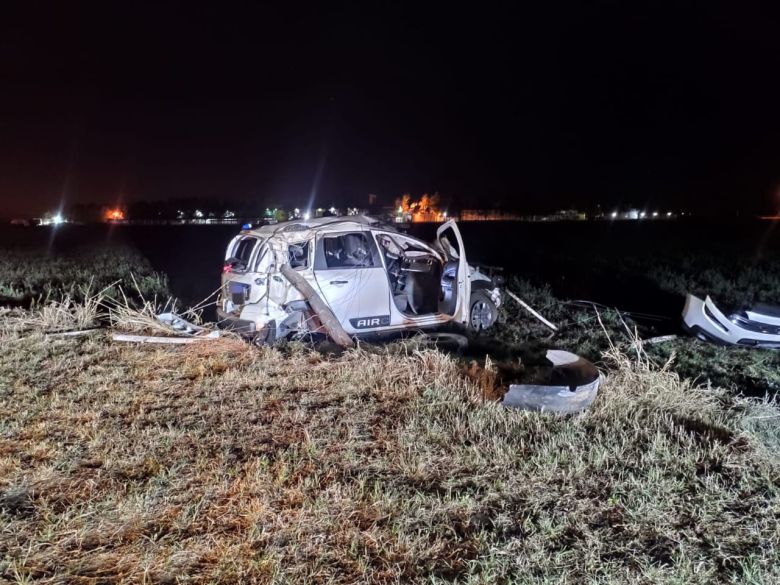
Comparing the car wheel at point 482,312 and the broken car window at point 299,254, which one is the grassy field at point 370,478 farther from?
the car wheel at point 482,312

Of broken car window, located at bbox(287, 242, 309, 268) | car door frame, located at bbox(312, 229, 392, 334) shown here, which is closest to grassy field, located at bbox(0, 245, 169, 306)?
broken car window, located at bbox(287, 242, 309, 268)

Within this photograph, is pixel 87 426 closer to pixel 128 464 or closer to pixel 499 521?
pixel 128 464

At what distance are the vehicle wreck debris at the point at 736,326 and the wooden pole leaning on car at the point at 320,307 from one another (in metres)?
5.02

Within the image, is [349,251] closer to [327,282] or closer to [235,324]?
[327,282]

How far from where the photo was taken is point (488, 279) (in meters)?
8.70

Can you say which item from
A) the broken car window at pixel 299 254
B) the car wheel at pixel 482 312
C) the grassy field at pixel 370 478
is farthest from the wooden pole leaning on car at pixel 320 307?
the car wheel at pixel 482 312

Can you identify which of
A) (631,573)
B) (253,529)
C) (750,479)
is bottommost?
(253,529)

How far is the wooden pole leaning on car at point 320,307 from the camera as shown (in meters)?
6.55

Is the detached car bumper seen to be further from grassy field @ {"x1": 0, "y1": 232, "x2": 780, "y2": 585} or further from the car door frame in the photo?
grassy field @ {"x1": 0, "y1": 232, "x2": 780, "y2": 585}

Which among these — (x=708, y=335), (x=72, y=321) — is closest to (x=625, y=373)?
(x=708, y=335)

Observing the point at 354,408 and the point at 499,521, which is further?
the point at 354,408

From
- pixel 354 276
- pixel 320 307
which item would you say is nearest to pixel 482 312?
pixel 354 276

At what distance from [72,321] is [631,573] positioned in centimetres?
713

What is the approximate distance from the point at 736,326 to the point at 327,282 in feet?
19.0
